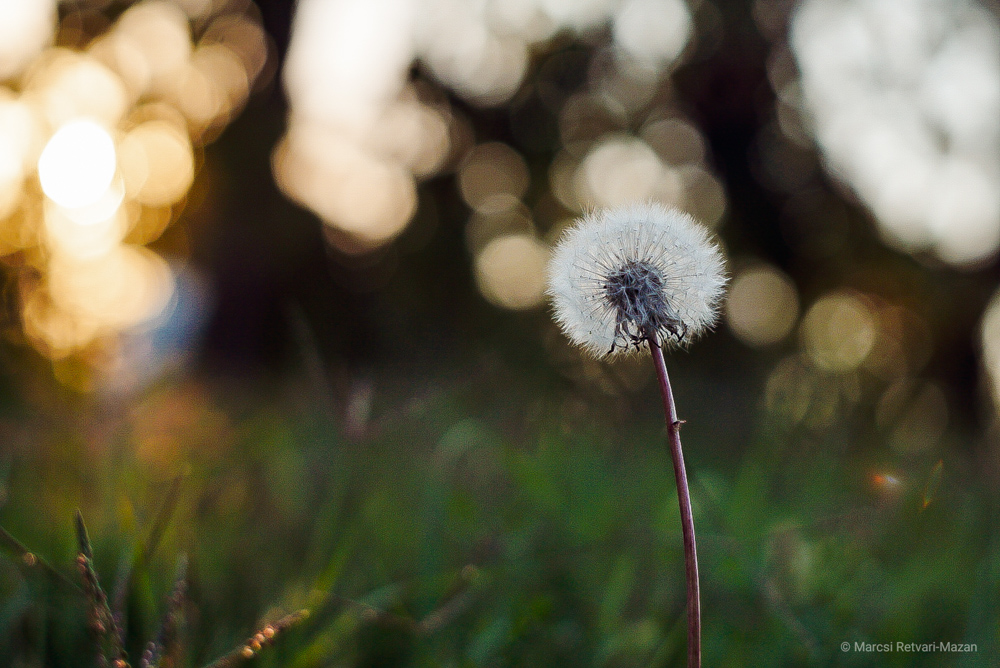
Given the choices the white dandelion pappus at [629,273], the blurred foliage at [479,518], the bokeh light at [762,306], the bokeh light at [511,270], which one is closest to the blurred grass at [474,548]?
the blurred foliage at [479,518]

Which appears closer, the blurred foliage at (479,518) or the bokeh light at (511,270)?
the blurred foliage at (479,518)

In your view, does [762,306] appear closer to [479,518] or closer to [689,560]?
[479,518]

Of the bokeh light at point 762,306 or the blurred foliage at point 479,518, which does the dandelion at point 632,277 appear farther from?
the bokeh light at point 762,306

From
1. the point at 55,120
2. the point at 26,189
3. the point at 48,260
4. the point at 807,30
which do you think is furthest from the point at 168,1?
the point at 807,30

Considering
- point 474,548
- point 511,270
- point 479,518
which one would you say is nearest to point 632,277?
point 474,548

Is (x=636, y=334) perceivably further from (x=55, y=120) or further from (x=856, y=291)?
(x=856, y=291)

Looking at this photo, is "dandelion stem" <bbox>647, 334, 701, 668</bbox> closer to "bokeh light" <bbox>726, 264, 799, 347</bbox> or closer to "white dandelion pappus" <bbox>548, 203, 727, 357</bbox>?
"white dandelion pappus" <bbox>548, 203, 727, 357</bbox>
